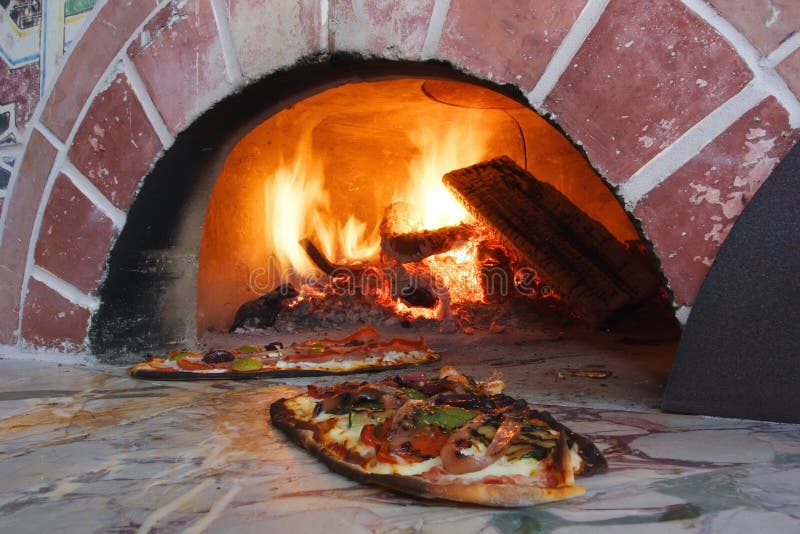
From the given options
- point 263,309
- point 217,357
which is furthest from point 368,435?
point 263,309

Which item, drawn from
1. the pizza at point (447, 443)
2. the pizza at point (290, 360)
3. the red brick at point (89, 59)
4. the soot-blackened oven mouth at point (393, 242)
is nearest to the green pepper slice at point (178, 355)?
the pizza at point (290, 360)

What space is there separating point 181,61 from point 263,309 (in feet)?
5.29

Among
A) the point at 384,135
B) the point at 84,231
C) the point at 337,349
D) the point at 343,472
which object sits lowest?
the point at 343,472

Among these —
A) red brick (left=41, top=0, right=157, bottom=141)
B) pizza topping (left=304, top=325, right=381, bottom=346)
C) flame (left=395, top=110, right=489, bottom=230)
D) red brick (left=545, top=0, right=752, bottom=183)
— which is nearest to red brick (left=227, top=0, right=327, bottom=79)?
red brick (left=41, top=0, right=157, bottom=141)

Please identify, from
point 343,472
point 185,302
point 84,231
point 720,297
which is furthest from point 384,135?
point 343,472

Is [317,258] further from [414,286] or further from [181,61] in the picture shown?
[181,61]

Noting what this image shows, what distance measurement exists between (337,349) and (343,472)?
5.30 ft

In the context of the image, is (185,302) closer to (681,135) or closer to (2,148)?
(2,148)

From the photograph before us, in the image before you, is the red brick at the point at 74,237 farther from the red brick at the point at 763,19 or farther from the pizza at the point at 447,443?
the red brick at the point at 763,19

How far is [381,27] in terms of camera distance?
2.29 meters

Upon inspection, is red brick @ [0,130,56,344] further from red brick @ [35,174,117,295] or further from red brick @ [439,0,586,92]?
red brick @ [439,0,586,92]

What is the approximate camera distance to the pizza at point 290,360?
2629mm

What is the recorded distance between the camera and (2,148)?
3.13 m

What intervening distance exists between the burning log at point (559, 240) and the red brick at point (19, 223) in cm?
211
